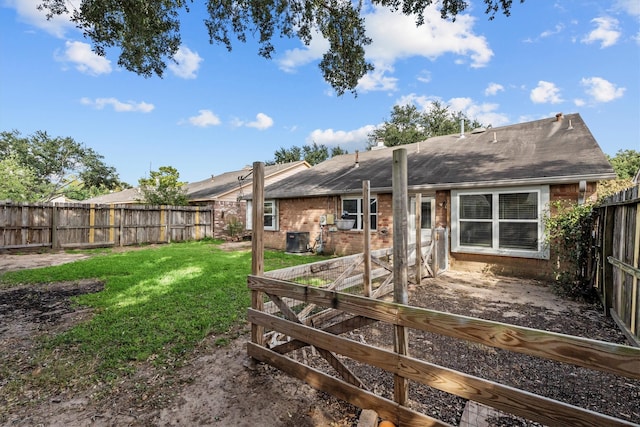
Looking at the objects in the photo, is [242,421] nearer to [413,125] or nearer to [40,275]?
[40,275]

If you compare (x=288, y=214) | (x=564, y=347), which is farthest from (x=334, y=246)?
(x=564, y=347)

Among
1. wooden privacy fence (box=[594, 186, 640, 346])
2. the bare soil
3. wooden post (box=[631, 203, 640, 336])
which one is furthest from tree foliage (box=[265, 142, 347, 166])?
wooden post (box=[631, 203, 640, 336])

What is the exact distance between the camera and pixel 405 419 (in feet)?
7.09

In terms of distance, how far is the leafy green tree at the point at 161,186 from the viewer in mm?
16219

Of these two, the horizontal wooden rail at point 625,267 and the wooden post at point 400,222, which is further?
the horizontal wooden rail at point 625,267

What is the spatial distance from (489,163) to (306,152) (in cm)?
3427

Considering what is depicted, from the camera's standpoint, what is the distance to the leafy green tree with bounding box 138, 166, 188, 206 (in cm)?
1622

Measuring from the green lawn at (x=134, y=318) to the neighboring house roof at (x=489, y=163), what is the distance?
5.59 metres

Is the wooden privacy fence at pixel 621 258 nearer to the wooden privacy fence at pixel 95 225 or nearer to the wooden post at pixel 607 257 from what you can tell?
the wooden post at pixel 607 257

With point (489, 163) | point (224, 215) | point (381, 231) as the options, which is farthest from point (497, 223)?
point (224, 215)

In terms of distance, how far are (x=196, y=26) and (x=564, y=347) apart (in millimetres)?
9455

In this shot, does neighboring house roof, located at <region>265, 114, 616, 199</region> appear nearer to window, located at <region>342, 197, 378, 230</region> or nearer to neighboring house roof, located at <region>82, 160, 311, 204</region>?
window, located at <region>342, 197, 378, 230</region>

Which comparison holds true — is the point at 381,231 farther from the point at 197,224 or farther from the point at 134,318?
the point at 197,224

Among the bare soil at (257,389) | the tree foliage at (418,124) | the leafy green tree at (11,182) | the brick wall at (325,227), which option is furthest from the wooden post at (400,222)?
the tree foliage at (418,124)
